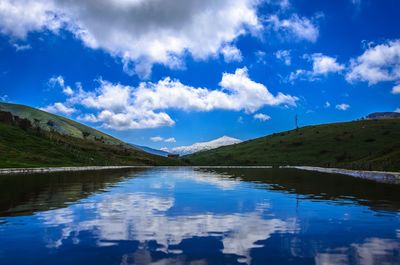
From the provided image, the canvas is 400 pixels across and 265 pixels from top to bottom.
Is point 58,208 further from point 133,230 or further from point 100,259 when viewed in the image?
point 100,259

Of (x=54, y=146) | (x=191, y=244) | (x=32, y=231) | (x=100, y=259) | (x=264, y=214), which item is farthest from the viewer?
(x=54, y=146)

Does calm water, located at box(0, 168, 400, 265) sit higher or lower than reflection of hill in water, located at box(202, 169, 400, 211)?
lower

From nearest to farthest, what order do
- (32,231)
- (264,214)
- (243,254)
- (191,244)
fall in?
(243,254), (191,244), (32,231), (264,214)

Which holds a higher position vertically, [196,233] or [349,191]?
[349,191]

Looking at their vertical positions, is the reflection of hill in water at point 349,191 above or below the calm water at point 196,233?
above

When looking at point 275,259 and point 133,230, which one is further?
point 133,230

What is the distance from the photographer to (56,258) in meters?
13.6

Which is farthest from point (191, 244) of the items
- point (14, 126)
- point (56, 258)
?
point (14, 126)

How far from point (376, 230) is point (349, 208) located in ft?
30.1

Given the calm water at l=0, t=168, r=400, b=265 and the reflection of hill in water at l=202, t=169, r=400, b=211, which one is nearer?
the calm water at l=0, t=168, r=400, b=265

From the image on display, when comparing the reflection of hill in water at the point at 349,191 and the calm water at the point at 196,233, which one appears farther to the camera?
the reflection of hill in water at the point at 349,191

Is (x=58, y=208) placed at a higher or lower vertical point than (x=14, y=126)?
lower

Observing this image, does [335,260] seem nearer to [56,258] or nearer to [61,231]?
[56,258]

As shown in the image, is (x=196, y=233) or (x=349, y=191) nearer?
(x=196, y=233)
